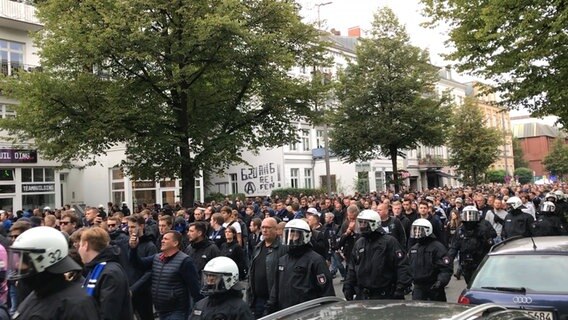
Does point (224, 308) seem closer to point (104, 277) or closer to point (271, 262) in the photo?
point (104, 277)

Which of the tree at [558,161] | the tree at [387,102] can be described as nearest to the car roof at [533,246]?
the tree at [387,102]

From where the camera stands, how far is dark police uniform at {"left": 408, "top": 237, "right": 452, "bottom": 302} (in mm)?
6730

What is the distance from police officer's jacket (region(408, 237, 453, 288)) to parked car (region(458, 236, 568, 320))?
0.83 meters

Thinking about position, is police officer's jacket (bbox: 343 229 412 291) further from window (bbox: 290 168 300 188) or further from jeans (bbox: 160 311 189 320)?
window (bbox: 290 168 300 188)

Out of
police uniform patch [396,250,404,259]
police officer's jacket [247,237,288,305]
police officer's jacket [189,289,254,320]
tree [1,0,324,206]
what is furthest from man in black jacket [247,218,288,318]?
tree [1,0,324,206]

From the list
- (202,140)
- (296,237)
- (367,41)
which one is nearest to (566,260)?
(296,237)

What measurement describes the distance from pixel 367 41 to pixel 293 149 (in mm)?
13009

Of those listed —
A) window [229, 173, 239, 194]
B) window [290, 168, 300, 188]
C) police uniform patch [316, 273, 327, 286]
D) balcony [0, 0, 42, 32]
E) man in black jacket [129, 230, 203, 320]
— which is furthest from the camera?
window [229, 173, 239, 194]

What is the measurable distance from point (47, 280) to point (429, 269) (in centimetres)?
497

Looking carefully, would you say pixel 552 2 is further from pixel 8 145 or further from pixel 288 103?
pixel 8 145

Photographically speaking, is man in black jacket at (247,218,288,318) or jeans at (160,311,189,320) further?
man in black jacket at (247,218,288,318)

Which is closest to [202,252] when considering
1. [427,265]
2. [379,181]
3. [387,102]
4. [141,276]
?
[141,276]

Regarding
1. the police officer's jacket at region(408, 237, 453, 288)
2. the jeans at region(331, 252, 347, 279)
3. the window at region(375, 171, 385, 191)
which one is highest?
the window at region(375, 171, 385, 191)

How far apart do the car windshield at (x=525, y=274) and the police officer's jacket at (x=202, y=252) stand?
327cm
